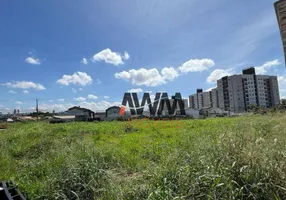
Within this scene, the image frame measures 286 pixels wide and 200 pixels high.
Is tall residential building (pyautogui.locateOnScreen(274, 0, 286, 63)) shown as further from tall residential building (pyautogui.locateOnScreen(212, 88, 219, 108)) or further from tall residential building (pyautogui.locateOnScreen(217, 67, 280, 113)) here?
tall residential building (pyautogui.locateOnScreen(212, 88, 219, 108))

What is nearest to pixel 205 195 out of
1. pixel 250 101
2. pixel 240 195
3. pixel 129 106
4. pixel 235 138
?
pixel 240 195

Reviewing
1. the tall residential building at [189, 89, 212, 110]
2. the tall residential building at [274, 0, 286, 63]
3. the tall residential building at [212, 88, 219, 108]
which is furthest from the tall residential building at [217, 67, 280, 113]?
the tall residential building at [274, 0, 286, 63]

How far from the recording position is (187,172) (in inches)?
87.2

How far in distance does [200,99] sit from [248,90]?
2405cm

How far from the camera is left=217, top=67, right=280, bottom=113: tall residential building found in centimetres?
5978

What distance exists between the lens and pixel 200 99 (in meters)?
82.1

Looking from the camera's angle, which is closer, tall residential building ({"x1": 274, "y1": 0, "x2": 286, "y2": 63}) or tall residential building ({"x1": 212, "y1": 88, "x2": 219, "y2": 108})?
tall residential building ({"x1": 274, "y1": 0, "x2": 286, "y2": 63})

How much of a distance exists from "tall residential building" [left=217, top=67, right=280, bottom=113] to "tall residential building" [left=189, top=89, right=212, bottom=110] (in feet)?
38.3

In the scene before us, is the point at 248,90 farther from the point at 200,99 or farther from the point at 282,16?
the point at 282,16

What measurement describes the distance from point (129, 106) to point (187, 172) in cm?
3203

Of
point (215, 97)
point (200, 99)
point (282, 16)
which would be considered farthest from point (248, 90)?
point (282, 16)

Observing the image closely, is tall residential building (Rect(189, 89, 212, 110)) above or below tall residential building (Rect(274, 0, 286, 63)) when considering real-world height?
above

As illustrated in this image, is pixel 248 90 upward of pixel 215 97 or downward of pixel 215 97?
upward

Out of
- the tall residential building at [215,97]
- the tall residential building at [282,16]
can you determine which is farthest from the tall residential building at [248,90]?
the tall residential building at [282,16]
